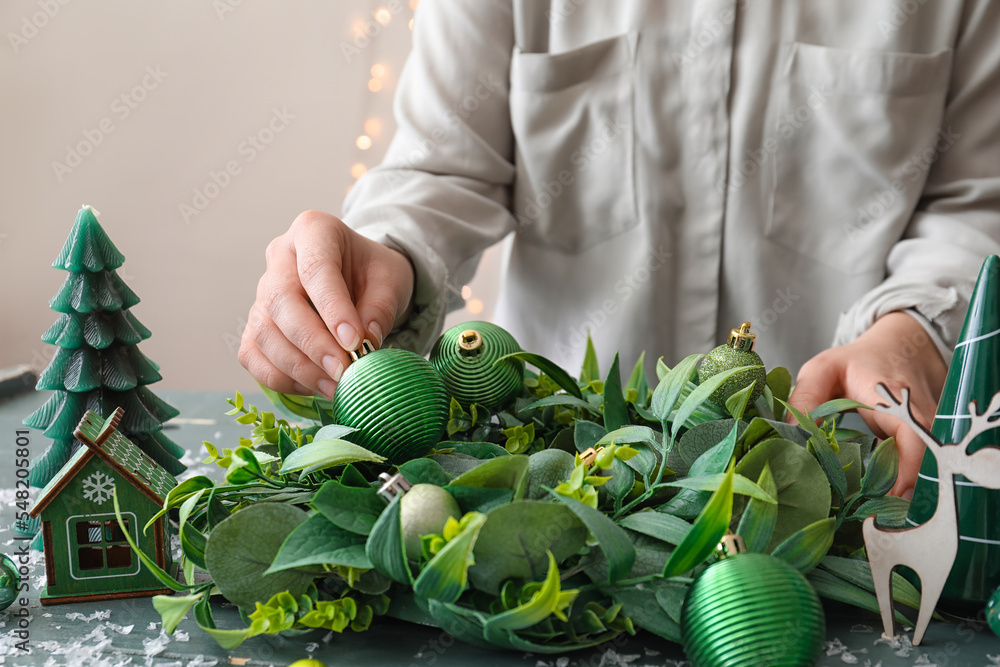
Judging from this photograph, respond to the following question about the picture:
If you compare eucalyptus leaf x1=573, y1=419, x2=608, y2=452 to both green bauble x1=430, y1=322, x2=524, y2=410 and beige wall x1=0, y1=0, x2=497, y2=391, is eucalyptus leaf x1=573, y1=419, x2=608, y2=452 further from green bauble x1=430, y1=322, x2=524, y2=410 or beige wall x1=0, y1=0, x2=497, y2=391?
beige wall x1=0, y1=0, x2=497, y2=391

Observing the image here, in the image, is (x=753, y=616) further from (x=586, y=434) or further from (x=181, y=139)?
(x=181, y=139)

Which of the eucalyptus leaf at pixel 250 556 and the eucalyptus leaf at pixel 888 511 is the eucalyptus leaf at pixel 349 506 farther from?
the eucalyptus leaf at pixel 888 511

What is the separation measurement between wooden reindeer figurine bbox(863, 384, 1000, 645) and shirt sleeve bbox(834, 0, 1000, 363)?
44cm

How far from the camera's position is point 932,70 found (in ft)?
2.89

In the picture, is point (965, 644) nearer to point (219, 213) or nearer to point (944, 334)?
point (944, 334)

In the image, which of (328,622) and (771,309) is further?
(771,309)

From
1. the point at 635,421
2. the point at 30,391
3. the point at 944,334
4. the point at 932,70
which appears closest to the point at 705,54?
the point at 932,70

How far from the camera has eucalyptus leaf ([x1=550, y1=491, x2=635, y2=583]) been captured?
12.1 inches

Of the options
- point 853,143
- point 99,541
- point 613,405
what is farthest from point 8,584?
point 853,143

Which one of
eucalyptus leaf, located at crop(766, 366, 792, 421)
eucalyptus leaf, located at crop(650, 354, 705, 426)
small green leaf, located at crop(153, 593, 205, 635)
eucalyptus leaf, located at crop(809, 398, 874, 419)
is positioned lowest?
small green leaf, located at crop(153, 593, 205, 635)

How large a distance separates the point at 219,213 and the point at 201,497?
154cm

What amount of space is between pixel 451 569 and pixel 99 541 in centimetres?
24

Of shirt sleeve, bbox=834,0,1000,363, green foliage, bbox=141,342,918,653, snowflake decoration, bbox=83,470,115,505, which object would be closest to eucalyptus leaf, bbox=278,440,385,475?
green foliage, bbox=141,342,918,653

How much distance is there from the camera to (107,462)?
387 mm
